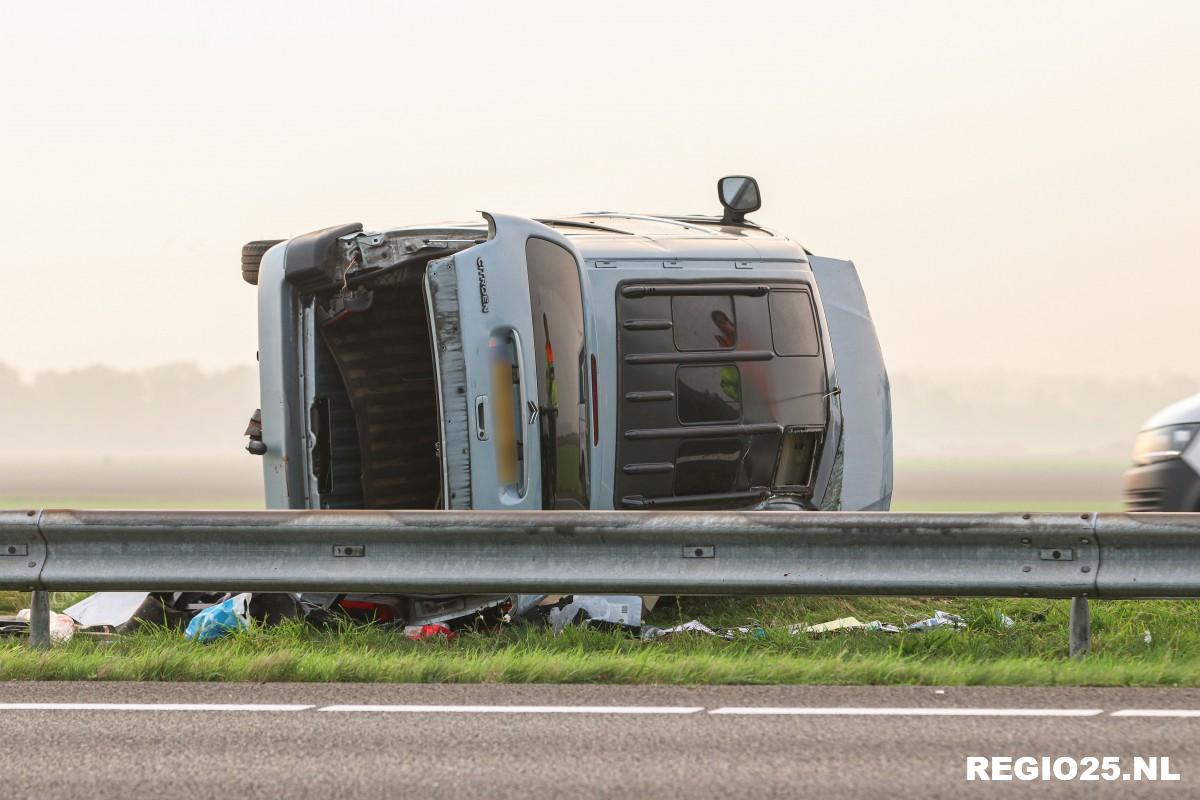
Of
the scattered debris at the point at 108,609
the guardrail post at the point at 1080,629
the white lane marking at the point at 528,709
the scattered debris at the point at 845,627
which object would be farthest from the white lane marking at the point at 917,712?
the scattered debris at the point at 108,609

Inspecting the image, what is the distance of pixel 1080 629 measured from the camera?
6.11m

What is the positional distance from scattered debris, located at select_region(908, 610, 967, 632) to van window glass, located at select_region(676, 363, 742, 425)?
155 cm

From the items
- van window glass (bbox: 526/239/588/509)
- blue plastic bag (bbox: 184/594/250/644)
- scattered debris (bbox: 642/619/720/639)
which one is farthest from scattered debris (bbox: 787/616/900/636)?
blue plastic bag (bbox: 184/594/250/644)

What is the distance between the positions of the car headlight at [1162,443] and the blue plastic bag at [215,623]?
493 cm

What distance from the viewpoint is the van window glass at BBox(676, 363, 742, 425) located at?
7719mm

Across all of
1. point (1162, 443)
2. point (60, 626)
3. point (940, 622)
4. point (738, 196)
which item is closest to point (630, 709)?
point (940, 622)

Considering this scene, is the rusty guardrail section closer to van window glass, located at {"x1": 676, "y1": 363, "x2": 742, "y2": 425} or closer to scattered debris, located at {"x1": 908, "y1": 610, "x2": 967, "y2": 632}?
scattered debris, located at {"x1": 908, "y1": 610, "x2": 967, "y2": 632}

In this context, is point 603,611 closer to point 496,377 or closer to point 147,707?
point 496,377

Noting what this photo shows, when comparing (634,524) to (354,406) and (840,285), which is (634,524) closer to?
(354,406)

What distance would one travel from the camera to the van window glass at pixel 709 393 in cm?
772

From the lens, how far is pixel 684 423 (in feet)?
25.3

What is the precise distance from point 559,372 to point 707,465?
1242mm

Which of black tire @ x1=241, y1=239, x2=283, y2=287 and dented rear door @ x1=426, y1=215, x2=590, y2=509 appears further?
black tire @ x1=241, y1=239, x2=283, y2=287

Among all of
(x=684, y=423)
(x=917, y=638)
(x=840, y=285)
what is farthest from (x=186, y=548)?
(x=840, y=285)
